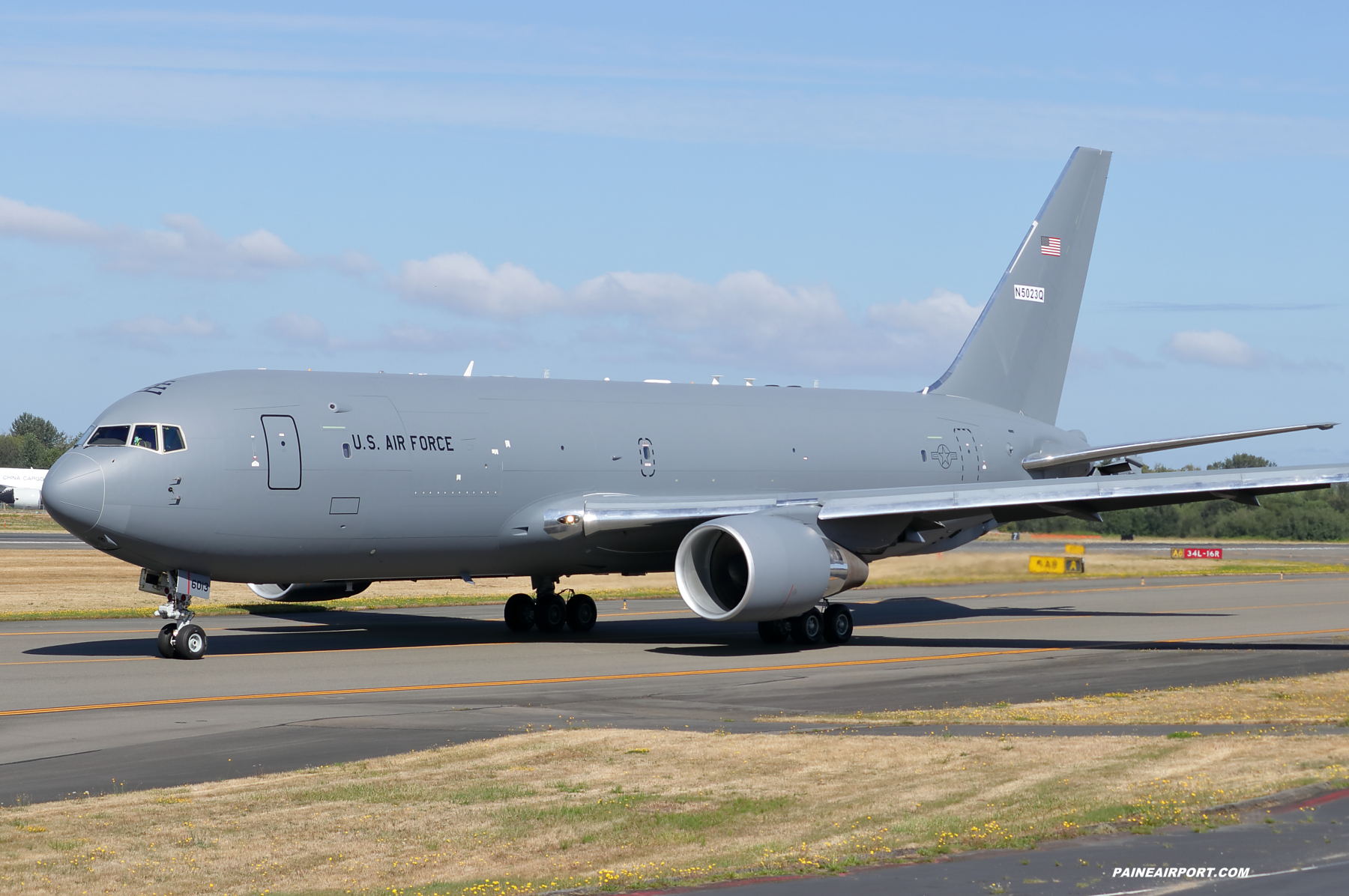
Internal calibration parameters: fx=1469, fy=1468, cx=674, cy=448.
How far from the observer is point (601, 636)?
94.8ft

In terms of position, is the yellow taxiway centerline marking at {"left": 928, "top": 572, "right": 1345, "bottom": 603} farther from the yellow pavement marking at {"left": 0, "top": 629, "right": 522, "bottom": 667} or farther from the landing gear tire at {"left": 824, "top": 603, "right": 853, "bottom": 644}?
the yellow pavement marking at {"left": 0, "top": 629, "right": 522, "bottom": 667}

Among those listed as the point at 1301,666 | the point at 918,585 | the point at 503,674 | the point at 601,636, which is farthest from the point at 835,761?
the point at 918,585

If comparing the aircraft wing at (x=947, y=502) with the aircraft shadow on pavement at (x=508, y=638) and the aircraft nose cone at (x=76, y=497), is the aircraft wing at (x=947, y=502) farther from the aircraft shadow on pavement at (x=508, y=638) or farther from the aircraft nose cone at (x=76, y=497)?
the aircraft nose cone at (x=76, y=497)

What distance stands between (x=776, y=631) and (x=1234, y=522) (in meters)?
77.6

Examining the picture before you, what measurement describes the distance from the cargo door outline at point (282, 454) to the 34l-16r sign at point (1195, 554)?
4482 cm

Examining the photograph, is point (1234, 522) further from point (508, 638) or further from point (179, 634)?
point (179, 634)

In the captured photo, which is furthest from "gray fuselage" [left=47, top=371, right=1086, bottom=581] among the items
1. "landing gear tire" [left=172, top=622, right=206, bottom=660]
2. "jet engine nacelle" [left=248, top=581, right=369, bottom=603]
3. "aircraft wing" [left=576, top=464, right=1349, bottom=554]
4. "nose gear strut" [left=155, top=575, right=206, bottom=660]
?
"jet engine nacelle" [left=248, top=581, right=369, bottom=603]

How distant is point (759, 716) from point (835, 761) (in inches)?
156

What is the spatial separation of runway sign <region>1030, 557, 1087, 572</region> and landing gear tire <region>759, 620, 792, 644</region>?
2380 centimetres

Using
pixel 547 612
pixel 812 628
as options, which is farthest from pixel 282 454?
pixel 812 628

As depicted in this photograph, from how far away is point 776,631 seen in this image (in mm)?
26938

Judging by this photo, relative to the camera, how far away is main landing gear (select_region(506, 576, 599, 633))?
1170 inches

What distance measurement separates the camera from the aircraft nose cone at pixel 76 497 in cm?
2181

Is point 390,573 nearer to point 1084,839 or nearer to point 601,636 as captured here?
point 601,636
